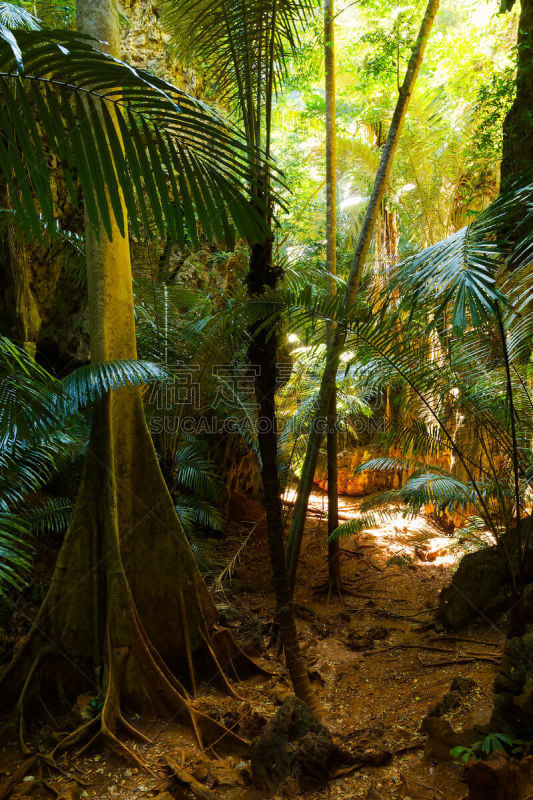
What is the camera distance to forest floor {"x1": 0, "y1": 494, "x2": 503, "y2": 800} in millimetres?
2627

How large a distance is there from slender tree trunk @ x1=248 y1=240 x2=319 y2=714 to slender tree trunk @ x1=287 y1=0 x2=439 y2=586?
1427 mm

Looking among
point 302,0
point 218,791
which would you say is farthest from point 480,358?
point 218,791

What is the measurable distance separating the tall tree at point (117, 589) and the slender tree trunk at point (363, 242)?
52.0 inches

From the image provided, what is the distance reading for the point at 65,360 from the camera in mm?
6652

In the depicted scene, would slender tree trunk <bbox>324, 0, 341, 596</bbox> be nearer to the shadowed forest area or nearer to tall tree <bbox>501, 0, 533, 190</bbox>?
the shadowed forest area

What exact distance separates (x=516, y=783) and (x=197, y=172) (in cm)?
239

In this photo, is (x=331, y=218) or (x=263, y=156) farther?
(x=331, y=218)

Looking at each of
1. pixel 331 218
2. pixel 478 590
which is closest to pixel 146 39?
pixel 331 218

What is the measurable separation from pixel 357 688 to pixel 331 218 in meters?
4.50

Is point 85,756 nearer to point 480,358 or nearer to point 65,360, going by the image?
point 480,358

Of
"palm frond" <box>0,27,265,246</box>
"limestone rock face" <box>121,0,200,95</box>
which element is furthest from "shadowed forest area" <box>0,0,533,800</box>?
"limestone rock face" <box>121,0,200,95</box>

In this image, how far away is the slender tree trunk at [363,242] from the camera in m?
4.41

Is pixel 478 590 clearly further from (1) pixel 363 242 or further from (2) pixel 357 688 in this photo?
(1) pixel 363 242

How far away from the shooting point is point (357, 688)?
3980mm
